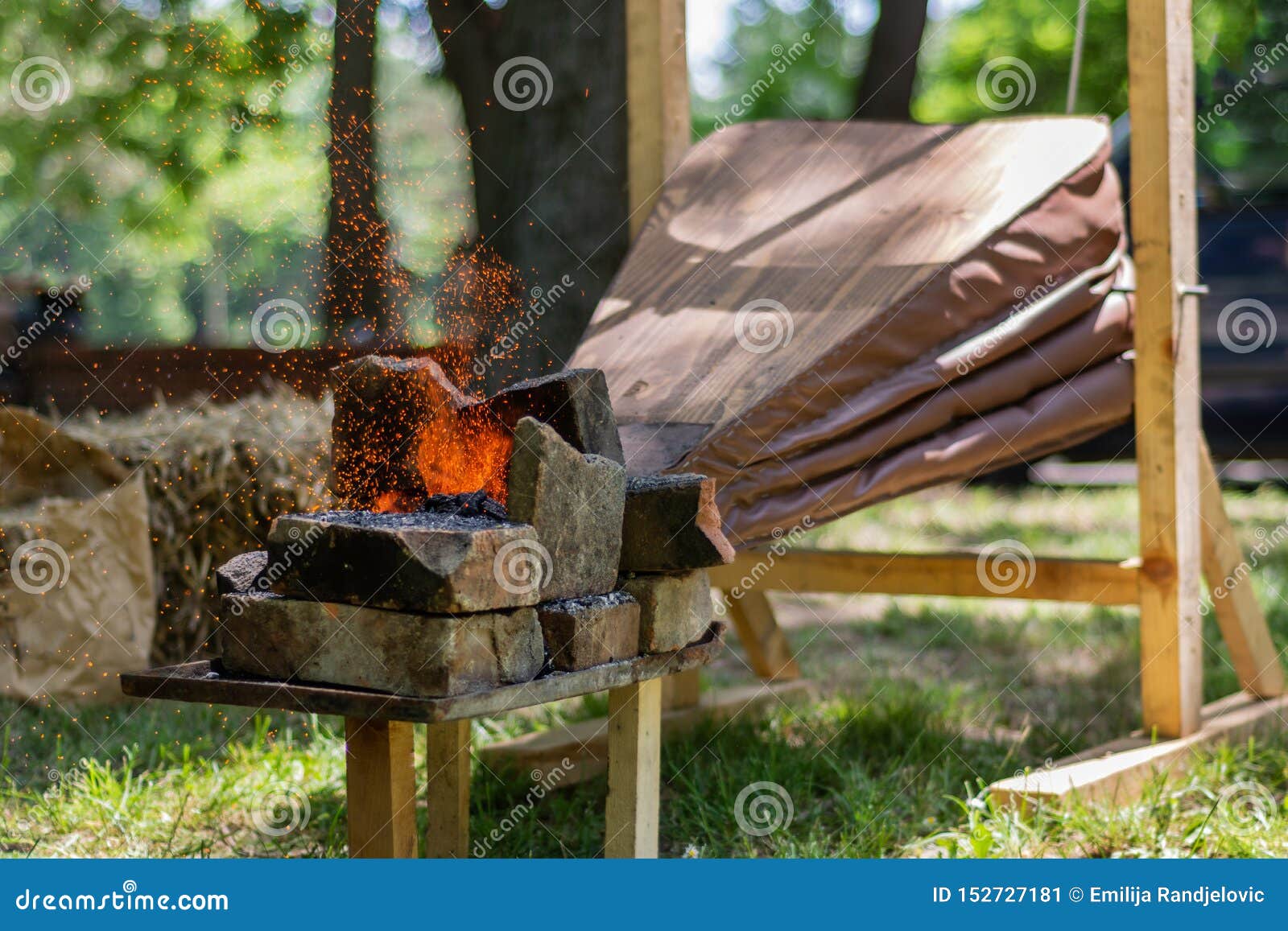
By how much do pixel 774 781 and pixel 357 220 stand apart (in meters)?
4.10

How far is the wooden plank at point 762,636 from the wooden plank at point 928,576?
0.44m

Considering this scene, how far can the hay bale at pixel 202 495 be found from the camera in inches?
186

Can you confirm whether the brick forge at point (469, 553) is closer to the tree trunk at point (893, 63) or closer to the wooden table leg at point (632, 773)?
the wooden table leg at point (632, 773)

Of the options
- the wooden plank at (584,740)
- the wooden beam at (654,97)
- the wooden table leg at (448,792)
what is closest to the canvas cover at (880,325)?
the wooden beam at (654,97)

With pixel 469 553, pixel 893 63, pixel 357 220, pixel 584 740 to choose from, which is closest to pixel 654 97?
pixel 584 740

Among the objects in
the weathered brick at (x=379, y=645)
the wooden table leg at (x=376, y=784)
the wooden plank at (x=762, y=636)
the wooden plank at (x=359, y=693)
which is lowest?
the wooden table leg at (x=376, y=784)

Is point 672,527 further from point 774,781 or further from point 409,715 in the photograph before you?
point 774,781

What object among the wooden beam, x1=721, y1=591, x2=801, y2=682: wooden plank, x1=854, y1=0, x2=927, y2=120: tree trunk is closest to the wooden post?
the wooden beam

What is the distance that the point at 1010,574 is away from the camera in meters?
3.46

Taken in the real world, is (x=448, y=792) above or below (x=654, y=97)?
below

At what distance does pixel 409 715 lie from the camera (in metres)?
2.06

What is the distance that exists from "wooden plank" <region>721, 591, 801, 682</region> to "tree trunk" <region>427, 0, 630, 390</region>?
105cm

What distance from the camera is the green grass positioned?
Result: 10.1ft

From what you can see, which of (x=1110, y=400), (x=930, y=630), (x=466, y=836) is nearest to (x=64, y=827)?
(x=466, y=836)
